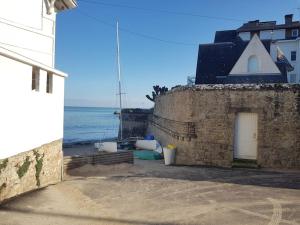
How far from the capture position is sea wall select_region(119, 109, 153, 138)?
40719 mm

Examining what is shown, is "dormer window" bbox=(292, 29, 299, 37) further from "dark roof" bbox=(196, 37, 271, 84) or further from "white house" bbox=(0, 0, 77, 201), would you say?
"white house" bbox=(0, 0, 77, 201)

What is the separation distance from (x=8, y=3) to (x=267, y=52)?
20.9 metres

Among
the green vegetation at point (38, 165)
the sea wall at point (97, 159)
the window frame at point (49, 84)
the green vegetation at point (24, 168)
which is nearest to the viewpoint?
the green vegetation at point (24, 168)

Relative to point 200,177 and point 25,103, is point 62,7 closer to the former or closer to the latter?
point 25,103

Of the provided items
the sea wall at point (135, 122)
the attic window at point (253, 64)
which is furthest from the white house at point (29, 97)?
the sea wall at point (135, 122)

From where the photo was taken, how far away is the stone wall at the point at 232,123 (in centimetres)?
1465

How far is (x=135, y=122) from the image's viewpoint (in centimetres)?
4144

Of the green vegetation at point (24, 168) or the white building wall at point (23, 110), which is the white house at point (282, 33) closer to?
the white building wall at point (23, 110)

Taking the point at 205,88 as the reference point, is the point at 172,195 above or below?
below

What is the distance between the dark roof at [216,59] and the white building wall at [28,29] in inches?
688

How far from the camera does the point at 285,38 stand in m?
45.9

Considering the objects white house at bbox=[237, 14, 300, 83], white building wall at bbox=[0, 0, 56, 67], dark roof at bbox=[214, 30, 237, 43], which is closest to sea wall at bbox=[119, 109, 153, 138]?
dark roof at bbox=[214, 30, 237, 43]

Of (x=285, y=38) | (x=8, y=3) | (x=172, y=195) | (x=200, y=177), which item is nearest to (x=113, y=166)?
(x=200, y=177)

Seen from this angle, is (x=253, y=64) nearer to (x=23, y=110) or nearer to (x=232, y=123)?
(x=232, y=123)
